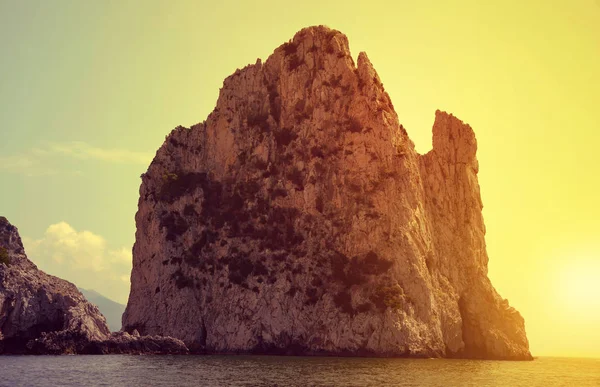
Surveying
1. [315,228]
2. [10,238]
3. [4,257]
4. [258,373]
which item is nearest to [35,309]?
[4,257]

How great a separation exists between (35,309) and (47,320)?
2.48 metres

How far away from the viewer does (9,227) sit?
10788 cm

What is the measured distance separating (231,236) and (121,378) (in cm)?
5782

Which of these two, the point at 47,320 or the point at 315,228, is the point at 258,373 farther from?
the point at 315,228

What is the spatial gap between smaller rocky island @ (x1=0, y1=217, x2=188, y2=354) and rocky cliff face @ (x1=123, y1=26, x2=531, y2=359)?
11417mm

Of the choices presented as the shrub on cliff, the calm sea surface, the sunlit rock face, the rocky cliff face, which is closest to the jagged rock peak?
the sunlit rock face

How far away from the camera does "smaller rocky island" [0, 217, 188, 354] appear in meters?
95.3

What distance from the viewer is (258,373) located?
70875 mm

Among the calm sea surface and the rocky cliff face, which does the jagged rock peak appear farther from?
the calm sea surface

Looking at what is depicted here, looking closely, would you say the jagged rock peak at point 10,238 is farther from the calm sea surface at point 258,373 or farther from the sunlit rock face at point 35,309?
the calm sea surface at point 258,373

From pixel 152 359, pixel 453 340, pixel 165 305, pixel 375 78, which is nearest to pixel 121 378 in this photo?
pixel 152 359

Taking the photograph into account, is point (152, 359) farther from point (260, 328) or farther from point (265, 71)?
point (265, 71)

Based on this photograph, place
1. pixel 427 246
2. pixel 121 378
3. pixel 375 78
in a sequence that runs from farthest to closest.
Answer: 1. pixel 375 78
2. pixel 427 246
3. pixel 121 378

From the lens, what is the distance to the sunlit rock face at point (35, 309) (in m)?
95.3
